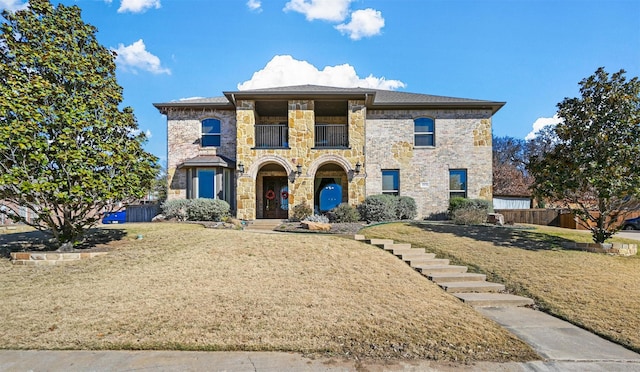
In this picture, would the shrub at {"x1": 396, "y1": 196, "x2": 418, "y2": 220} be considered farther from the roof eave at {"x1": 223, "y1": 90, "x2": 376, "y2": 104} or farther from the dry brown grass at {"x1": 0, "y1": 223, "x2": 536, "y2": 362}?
the dry brown grass at {"x1": 0, "y1": 223, "x2": 536, "y2": 362}

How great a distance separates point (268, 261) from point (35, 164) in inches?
234

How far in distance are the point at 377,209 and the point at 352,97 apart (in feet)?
18.3

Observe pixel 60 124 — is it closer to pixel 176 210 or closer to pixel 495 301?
pixel 176 210

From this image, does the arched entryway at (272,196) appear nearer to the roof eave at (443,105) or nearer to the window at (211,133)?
the window at (211,133)

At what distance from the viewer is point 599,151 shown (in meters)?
9.84

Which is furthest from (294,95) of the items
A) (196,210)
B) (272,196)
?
(196,210)

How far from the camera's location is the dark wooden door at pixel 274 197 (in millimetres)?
18406

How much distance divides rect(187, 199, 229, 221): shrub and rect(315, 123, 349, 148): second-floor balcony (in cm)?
584

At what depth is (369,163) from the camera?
17.7 meters

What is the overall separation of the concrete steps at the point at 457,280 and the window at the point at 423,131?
31.4ft

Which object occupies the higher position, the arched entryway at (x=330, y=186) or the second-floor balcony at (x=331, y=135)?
the second-floor balcony at (x=331, y=135)

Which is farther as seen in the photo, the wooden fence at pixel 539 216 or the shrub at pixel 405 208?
the wooden fence at pixel 539 216

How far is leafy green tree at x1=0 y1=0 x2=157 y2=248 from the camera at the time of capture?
7434 millimetres

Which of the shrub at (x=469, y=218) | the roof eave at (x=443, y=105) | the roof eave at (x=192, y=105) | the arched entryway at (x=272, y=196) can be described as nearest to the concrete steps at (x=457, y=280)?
the shrub at (x=469, y=218)
